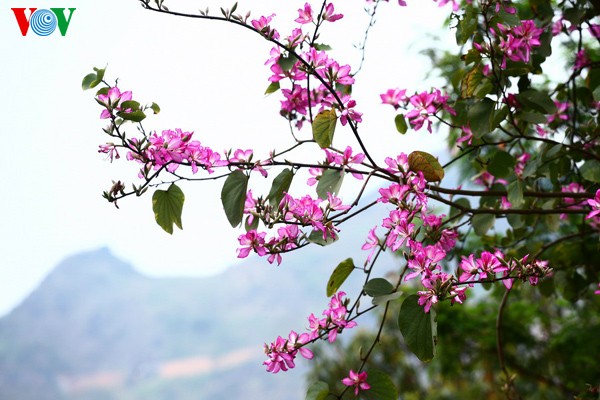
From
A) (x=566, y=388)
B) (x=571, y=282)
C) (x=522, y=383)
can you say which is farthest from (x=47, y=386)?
(x=571, y=282)

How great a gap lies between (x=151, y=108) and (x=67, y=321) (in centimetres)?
1099

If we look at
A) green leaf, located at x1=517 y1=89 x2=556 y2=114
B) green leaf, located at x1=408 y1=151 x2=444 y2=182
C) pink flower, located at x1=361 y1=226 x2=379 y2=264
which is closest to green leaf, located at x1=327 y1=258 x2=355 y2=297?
pink flower, located at x1=361 y1=226 x2=379 y2=264

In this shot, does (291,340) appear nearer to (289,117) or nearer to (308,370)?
(289,117)

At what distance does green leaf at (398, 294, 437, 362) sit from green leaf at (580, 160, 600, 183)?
1.35ft

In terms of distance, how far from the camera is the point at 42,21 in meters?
1.71

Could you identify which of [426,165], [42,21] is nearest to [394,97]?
[426,165]

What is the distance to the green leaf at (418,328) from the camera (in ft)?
2.26

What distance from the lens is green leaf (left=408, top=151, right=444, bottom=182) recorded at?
2.37ft

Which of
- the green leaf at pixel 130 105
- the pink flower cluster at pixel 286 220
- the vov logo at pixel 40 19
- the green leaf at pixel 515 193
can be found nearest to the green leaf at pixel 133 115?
the green leaf at pixel 130 105

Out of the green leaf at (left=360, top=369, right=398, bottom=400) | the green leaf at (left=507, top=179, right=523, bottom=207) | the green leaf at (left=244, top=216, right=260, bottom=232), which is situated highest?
the green leaf at (left=507, top=179, right=523, bottom=207)

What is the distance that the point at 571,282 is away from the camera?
119 centimetres

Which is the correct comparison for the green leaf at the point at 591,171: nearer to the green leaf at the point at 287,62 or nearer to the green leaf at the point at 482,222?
the green leaf at the point at 482,222

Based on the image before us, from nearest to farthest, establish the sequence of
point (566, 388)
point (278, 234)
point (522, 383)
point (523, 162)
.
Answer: point (278, 234)
point (523, 162)
point (566, 388)
point (522, 383)

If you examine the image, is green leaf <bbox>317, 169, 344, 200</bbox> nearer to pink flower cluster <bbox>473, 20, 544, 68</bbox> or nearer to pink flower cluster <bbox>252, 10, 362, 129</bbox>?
pink flower cluster <bbox>252, 10, 362, 129</bbox>
